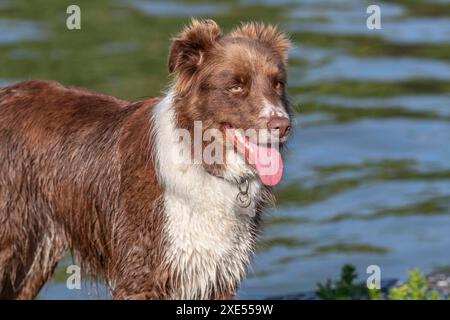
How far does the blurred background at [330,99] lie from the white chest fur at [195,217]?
154cm

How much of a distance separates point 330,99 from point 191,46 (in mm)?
9012

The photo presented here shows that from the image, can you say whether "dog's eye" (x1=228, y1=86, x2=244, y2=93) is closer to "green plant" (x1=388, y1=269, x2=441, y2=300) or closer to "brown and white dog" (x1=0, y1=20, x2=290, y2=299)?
"brown and white dog" (x1=0, y1=20, x2=290, y2=299)

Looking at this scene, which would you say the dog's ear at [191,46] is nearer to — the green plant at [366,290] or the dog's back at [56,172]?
the dog's back at [56,172]

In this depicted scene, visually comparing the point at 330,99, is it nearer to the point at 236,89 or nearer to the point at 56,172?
the point at 56,172

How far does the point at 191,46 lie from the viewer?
858 cm

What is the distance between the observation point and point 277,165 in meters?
8.36

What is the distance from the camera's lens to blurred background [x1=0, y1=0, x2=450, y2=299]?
13531mm

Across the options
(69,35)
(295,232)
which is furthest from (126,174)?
(69,35)

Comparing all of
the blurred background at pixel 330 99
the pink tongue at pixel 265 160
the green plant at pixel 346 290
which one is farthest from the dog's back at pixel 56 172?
the green plant at pixel 346 290

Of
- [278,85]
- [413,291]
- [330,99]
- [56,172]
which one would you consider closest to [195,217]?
[278,85]

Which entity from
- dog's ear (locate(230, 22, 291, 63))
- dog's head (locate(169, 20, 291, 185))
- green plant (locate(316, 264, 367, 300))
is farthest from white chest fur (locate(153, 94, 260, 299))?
green plant (locate(316, 264, 367, 300))

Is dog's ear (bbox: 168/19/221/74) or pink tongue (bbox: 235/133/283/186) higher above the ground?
dog's ear (bbox: 168/19/221/74)

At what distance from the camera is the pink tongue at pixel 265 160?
27.2ft

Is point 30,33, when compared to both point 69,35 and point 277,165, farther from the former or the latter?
point 277,165
